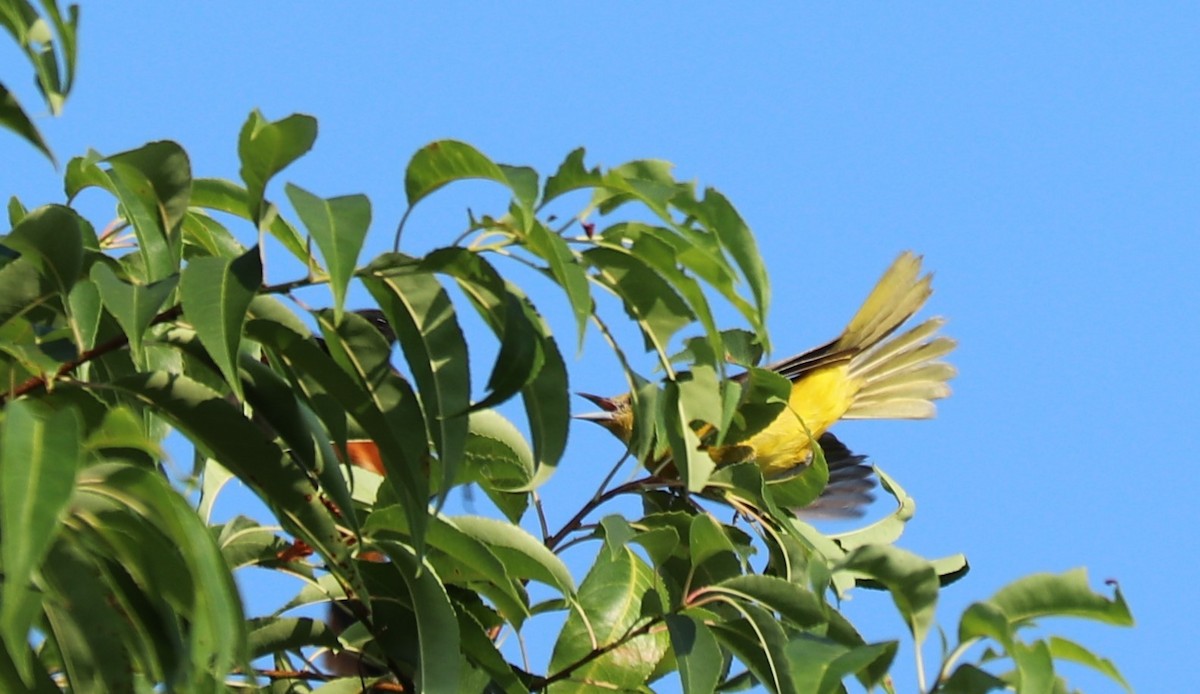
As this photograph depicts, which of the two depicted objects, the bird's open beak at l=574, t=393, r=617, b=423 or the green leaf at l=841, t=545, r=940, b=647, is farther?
the bird's open beak at l=574, t=393, r=617, b=423

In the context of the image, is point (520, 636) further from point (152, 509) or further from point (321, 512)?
point (152, 509)

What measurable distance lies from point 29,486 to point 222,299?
1.13 feet

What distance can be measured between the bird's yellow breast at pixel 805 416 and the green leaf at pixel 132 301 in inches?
146

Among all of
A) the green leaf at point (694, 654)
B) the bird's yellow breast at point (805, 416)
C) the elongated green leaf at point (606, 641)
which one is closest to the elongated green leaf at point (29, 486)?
the green leaf at point (694, 654)

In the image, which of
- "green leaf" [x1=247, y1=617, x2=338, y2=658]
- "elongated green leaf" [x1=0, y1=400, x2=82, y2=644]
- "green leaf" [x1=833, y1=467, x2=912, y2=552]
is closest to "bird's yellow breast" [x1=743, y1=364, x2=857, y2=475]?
"green leaf" [x1=833, y1=467, x2=912, y2=552]

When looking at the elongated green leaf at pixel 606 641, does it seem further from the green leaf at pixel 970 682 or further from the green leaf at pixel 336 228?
the green leaf at pixel 336 228

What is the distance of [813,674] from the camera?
4.47 ft

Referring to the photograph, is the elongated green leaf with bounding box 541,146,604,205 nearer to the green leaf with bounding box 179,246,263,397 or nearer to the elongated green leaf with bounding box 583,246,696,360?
the elongated green leaf with bounding box 583,246,696,360

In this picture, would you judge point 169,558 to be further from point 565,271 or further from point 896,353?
point 896,353

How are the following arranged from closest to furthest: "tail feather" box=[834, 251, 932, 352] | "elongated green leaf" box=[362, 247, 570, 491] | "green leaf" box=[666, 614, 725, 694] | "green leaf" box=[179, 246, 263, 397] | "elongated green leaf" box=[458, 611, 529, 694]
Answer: "green leaf" box=[179, 246, 263, 397]
"elongated green leaf" box=[362, 247, 570, 491]
"green leaf" box=[666, 614, 725, 694]
"elongated green leaf" box=[458, 611, 529, 694]
"tail feather" box=[834, 251, 932, 352]

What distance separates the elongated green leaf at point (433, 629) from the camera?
1704mm

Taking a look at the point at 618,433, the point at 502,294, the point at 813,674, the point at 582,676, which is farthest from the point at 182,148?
the point at 618,433

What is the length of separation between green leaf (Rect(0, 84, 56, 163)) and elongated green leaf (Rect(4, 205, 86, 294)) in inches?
2.3

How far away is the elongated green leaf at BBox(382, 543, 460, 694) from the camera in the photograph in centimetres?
170
